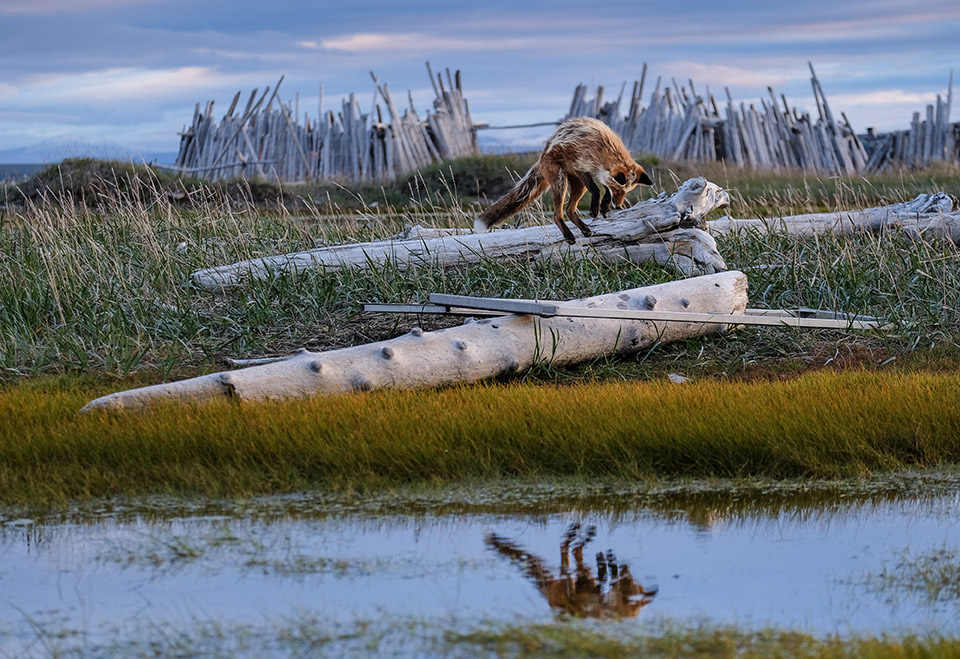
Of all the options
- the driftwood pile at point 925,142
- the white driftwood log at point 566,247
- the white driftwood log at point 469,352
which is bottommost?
the white driftwood log at point 469,352

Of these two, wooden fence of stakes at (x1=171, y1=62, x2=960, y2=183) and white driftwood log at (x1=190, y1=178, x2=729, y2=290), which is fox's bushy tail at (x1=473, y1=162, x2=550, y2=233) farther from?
wooden fence of stakes at (x1=171, y1=62, x2=960, y2=183)

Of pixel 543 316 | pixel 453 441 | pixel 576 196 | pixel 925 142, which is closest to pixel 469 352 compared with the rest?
pixel 543 316

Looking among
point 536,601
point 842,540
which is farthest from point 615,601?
point 842,540

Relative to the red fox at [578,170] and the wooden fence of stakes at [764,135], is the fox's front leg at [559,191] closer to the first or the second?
the red fox at [578,170]

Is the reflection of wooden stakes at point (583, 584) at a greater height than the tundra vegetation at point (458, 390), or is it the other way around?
the tundra vegetation at point (458, 390)

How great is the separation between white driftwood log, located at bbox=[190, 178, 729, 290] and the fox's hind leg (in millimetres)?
398

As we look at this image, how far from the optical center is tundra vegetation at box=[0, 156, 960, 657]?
5293 mm

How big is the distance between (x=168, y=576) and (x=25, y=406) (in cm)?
280

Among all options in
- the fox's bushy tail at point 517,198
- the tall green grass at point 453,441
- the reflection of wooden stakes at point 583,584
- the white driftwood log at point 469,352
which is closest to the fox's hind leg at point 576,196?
the fox's bushy tail at point 517,198

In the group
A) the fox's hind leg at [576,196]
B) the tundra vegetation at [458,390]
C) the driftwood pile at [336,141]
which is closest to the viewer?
the tundra vegetation at [458,390]

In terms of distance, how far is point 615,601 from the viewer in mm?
3590

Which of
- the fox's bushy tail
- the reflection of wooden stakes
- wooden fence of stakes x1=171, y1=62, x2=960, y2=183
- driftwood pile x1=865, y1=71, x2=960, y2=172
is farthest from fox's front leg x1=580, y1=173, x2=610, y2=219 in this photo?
driftwood pile x1=865, y1=71, x2=960, y2=172

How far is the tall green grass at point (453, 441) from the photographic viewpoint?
5332mm

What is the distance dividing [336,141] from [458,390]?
2164 centimetres
